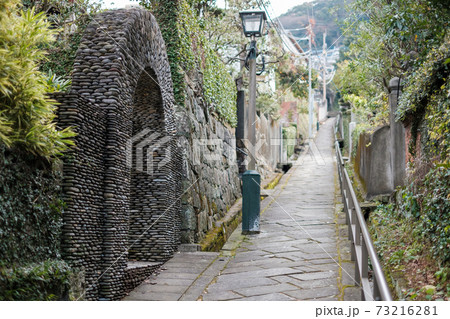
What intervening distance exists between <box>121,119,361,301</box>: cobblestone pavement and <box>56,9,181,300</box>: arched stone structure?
1.68 ft

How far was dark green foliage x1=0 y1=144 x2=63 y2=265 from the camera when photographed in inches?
131

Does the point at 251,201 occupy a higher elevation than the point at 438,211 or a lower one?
lower

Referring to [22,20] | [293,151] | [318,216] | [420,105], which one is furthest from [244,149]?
[293,151]

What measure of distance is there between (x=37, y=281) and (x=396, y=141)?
19.9 ft

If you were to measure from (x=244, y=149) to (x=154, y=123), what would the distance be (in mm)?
6792

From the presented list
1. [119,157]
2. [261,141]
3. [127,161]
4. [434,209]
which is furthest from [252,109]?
[261,141]

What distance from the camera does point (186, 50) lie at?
28.0 feet

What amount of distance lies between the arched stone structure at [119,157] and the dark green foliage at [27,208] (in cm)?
24

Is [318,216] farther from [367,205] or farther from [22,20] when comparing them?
[22,20]

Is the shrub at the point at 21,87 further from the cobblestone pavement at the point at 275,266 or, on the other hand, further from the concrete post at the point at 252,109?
the concrete post at the point at 252,109

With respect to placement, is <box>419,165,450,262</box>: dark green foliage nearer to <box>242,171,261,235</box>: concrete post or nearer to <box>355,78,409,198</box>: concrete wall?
<box>355,78,409,198</box>: concrete wall

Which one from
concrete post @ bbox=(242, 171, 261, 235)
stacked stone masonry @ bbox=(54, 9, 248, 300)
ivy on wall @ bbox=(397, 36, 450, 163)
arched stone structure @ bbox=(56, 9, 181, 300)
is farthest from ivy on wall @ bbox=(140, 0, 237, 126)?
ivy on wall @ bbox=(397, 36, 450, 163)

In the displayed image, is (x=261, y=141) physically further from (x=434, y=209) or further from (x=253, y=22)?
(x=434, y=209)

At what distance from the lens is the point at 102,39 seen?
551cm
